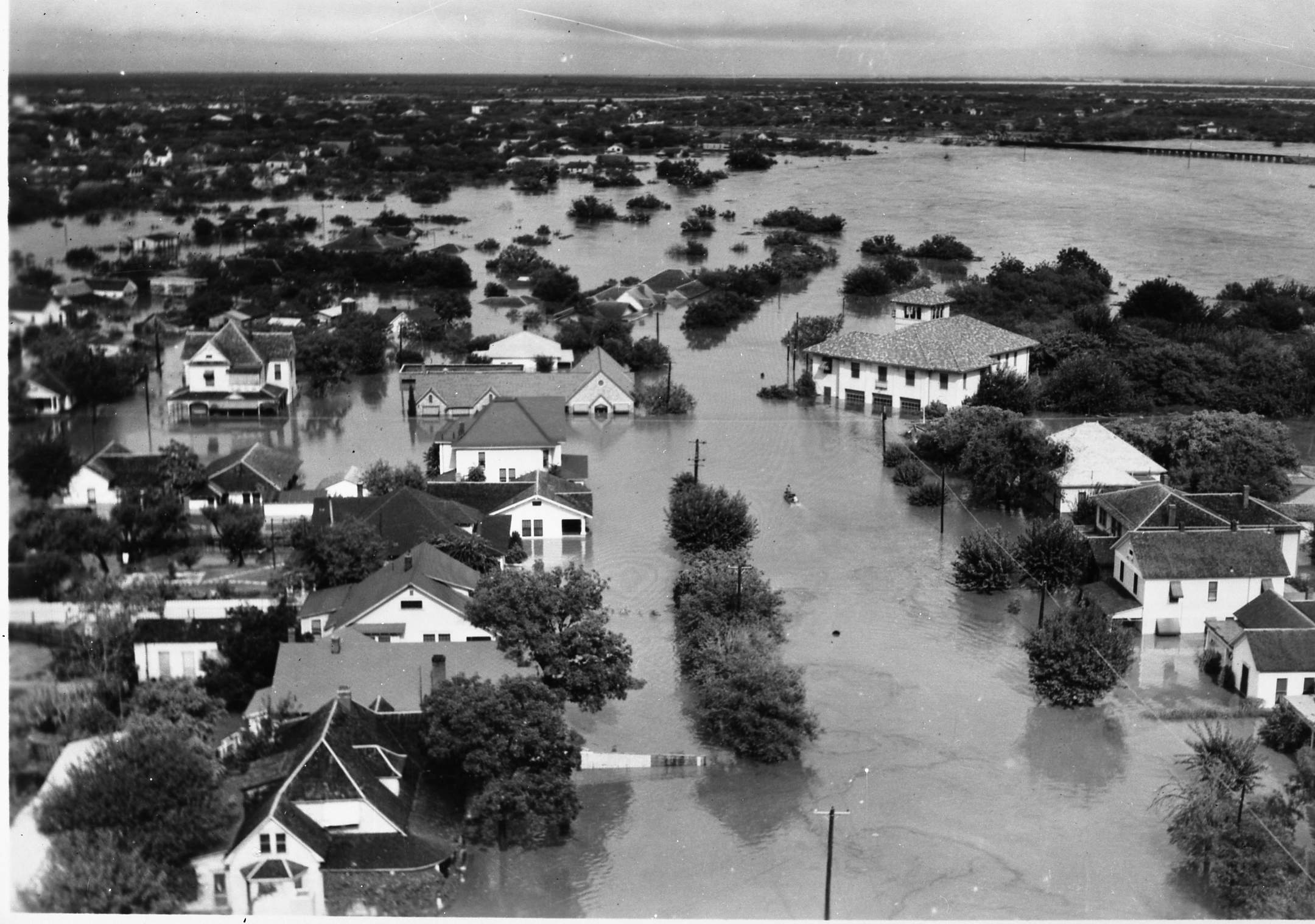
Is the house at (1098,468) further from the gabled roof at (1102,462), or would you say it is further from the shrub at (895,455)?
the shrub at (895,455)

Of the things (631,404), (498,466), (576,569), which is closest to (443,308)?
(631,404)

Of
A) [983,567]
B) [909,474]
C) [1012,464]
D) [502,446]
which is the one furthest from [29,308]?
[909,474]

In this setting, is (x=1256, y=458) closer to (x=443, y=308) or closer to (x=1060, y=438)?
(x=1060, y=438)

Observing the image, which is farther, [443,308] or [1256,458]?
[443,308]

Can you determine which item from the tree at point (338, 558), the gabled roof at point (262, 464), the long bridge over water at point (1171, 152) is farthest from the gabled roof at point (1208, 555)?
the long bridge over water at point (1171, 152)

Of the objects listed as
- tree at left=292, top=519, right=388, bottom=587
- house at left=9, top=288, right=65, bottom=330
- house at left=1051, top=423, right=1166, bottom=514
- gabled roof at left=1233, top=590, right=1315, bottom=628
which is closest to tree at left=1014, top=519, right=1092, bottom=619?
gabled roof at left=1233, top=590, right=1315, bottom=628

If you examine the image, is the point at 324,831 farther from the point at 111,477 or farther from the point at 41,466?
the point at 111,477
